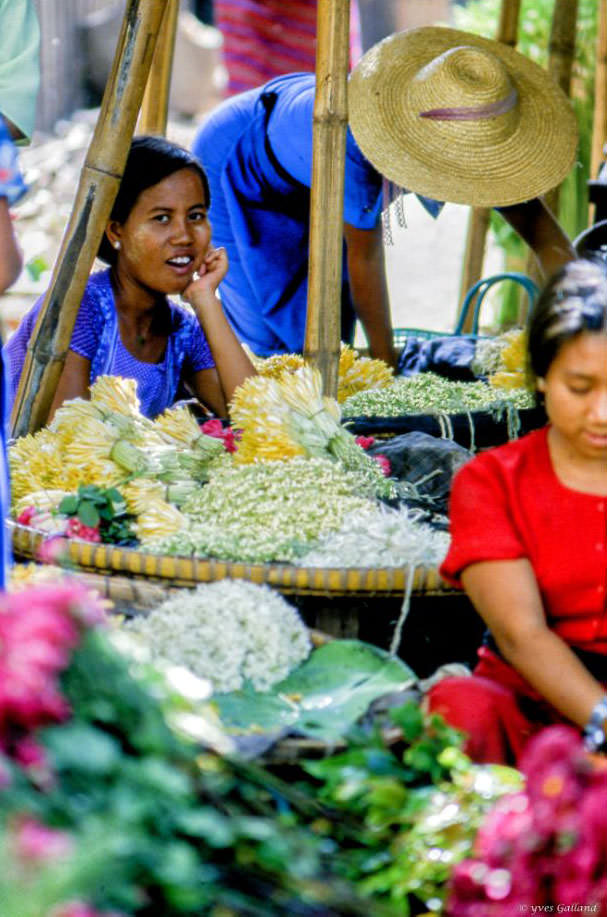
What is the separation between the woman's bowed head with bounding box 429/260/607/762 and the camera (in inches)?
76.8

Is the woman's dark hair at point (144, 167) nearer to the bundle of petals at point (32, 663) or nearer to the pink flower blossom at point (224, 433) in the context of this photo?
the pink flower blossom at point (224, 433)

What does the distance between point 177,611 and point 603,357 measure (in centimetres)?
82

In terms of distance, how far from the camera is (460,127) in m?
3.61

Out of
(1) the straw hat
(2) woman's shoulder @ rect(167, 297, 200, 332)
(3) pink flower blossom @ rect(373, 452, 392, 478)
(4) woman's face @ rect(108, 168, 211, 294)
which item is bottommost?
(3) pink flower blossom @ rect(373, 452, 392, 478)

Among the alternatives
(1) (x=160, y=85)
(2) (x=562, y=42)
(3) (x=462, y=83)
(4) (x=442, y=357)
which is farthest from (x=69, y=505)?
(2) (x=562, y=42)

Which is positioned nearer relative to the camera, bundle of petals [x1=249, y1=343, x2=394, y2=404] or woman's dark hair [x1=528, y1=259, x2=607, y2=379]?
woman's dark hair [x1=528, y1=259, x2=607, y2=379]

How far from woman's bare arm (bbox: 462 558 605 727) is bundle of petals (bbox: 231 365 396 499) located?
30.0 inches

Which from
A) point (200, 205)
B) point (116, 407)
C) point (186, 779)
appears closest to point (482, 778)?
point (186, 779)

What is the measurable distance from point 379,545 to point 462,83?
1688 mm

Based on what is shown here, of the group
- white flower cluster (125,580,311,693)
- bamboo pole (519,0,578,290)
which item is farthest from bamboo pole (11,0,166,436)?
bamboo pole (519,0,578,290)

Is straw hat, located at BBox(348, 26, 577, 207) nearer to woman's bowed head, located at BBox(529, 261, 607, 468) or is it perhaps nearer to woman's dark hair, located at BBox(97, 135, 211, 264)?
woman's dark hair, located at BBox(97, 135, 211, 264)

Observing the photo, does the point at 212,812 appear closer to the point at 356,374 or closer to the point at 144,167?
the point at 144,167

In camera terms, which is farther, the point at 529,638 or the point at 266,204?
the point at 266,204

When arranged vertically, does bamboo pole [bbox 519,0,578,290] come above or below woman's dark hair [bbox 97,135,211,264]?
above
